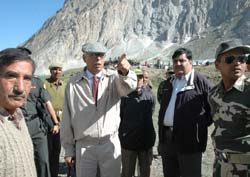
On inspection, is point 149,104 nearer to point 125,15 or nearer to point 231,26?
point 231,26

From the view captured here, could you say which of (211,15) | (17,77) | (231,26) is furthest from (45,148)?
(211,15)

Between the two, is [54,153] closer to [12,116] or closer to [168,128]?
[168,128]

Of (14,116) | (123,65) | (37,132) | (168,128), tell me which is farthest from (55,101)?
(14,116)

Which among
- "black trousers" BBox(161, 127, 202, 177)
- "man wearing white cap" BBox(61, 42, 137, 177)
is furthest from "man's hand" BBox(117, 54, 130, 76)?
"black trousers" BBox(161, 127, 202, 177)

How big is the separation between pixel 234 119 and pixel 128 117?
2.68m

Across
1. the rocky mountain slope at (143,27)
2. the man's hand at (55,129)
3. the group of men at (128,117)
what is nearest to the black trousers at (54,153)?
the man's hand at (55,129)

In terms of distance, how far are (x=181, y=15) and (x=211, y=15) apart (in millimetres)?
9289

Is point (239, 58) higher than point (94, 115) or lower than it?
higher

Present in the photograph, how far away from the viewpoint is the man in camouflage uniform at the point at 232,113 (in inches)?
145

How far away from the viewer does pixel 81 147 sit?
462 centimetres

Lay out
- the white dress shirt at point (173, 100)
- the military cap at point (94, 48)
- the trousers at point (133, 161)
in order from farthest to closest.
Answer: the trousers at point (133, 161) → the white dress shirt at point (173, 100) → the military cap at point (94, 48)

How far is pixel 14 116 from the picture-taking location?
8.07 feet

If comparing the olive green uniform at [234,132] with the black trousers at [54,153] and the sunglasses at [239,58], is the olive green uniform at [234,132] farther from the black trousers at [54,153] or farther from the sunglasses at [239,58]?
the black trousers at [54,153]

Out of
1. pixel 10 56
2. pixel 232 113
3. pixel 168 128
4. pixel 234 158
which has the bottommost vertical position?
pixel 234 158
